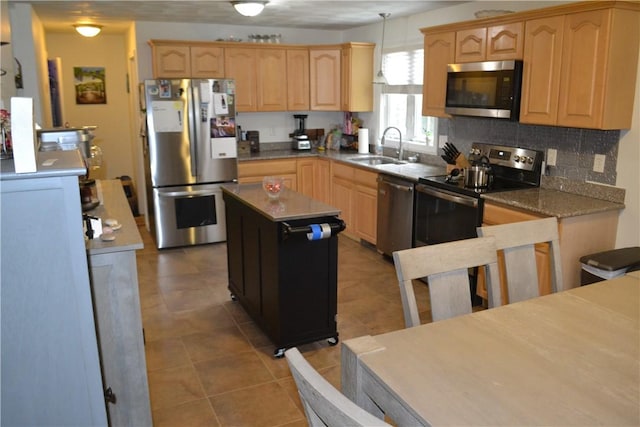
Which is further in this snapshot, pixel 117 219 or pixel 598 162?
pixel 598 162

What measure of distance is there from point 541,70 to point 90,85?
6226 mm

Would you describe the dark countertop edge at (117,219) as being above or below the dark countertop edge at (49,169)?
below

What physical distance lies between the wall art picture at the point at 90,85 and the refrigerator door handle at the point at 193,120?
9.56 ft

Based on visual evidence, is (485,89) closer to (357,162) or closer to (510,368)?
(357,162)

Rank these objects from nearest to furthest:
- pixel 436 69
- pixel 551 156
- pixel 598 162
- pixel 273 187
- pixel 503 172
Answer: pixel 273 187 < pixel 598 162 < pixel 551 156 < pixel 503 172 < pixel 436 69

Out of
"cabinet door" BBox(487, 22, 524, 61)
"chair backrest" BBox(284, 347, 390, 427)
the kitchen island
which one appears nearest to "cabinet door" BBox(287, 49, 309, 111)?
"cabinet door" BBox(487, 22, 524, 61)

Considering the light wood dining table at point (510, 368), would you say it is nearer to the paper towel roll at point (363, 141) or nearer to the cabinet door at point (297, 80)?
the paper towel roll at point (363, 141)

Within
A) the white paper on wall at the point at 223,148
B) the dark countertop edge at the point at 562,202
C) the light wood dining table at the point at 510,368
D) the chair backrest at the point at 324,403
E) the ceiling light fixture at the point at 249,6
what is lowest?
the light wood dining table at the point at 510,368

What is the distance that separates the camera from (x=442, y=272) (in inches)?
76.1

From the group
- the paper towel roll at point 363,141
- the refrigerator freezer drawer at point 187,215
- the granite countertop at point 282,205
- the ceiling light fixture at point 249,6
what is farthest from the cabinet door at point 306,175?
the granite countertop at point 282,205

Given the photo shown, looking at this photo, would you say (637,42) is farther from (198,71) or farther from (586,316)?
(198,71)

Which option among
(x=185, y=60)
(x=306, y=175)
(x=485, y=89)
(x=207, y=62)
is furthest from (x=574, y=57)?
(x=185, y=60)

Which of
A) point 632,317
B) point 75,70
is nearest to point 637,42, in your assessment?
point 632,317

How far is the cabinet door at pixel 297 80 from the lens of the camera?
20.1 feet
